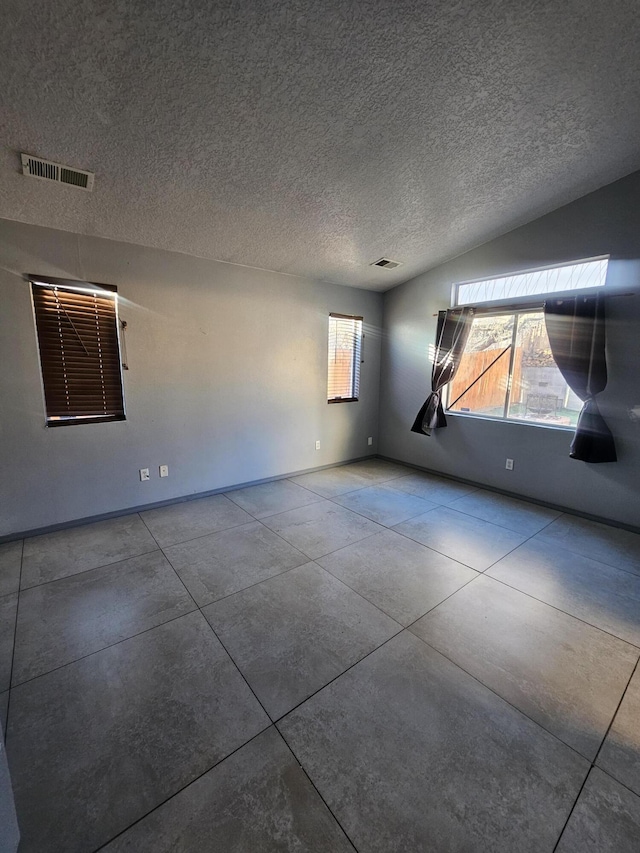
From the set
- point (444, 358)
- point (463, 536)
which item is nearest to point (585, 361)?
point (444, 358)

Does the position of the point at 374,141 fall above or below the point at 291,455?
above

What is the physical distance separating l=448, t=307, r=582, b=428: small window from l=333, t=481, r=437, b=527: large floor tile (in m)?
1.36

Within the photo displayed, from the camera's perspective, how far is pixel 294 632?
6.26ft

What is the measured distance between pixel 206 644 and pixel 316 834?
961 mm

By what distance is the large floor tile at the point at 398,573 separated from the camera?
2.17 m

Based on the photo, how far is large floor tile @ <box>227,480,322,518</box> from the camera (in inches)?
139

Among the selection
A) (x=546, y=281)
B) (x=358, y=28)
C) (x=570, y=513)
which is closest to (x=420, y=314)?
(x=546, y=281)

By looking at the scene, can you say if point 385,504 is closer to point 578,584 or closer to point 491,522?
point 491,522

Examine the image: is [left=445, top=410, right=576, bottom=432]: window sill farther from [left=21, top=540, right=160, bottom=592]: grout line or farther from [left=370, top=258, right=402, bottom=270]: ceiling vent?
[left=21, top=540, right=160, bottom=592]: grout line

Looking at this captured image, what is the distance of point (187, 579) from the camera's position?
93.2 inches

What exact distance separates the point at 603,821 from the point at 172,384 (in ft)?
12.3

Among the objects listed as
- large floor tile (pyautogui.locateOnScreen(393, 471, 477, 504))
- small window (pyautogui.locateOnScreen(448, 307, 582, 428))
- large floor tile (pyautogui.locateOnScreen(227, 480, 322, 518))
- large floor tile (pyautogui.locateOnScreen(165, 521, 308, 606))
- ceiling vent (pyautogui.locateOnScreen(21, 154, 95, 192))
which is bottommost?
large floor tile (pyautogui.locateOnScreen(165, 521, 308, 606))

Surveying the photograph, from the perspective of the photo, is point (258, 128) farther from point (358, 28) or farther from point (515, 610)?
point (515, 610)

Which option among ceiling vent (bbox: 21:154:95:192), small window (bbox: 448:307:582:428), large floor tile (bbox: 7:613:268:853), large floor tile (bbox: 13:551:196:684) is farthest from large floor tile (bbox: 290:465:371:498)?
ceiling vent (bbox: 21:154:95:192)
